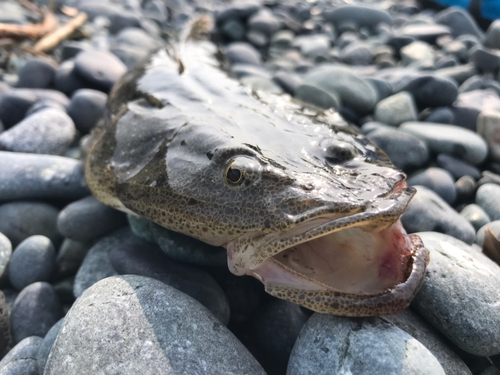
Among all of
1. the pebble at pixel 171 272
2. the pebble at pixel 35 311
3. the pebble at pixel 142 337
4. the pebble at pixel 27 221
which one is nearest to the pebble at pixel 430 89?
the pebble at pixel 171 272

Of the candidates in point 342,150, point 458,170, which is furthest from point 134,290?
point 458,170

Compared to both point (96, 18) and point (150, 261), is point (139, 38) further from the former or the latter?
point (150, 261)

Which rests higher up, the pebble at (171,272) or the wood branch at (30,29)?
the pebble at (171,272)

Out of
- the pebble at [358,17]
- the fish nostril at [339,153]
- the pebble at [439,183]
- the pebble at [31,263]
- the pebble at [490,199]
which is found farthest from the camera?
the pebble at [358,17]

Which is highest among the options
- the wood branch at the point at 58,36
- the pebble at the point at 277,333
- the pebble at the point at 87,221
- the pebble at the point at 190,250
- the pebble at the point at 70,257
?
the pebble at the point at 190,250

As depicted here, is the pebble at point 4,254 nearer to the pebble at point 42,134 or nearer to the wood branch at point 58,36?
the pebble at point 42,134

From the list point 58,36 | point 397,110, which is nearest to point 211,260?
point 397,110
